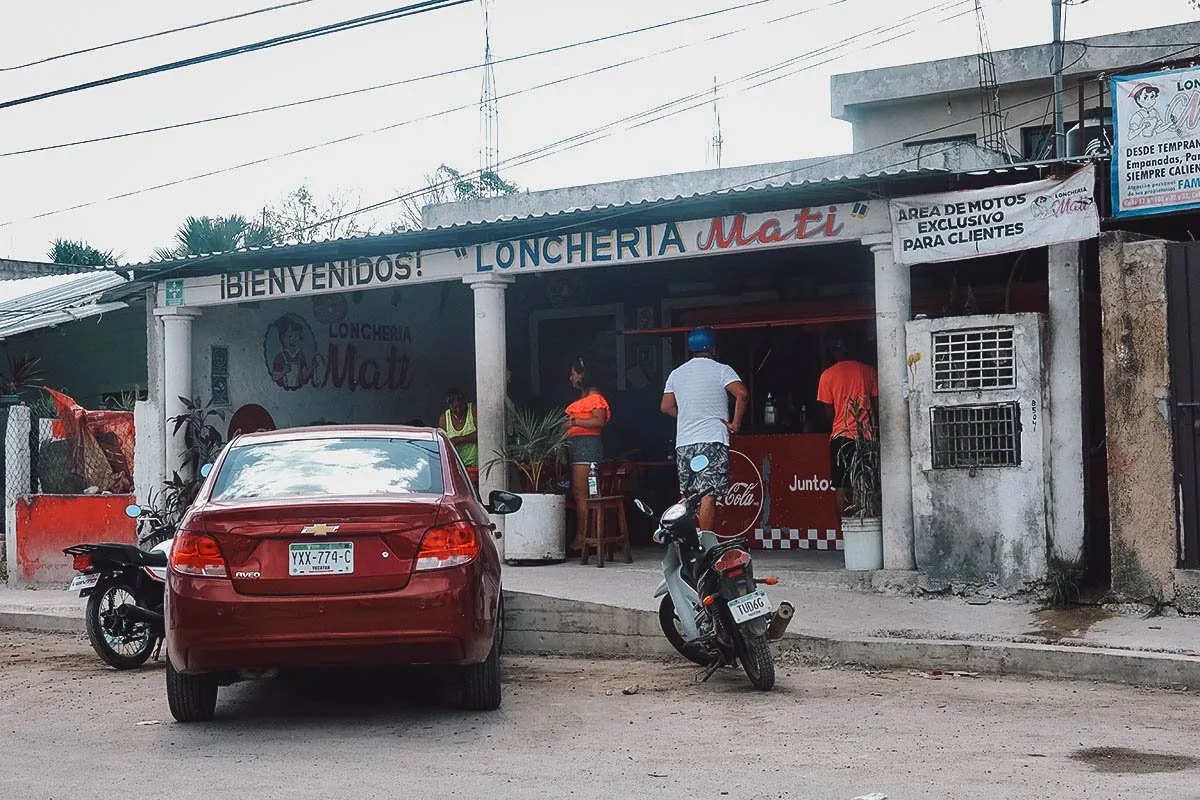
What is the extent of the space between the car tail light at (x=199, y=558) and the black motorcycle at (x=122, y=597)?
2552mm

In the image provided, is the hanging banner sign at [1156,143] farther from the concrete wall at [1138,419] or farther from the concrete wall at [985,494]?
the concrete wall at [985,494]

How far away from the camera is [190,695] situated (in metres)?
7.37

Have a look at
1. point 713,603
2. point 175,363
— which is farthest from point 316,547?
point 175,363

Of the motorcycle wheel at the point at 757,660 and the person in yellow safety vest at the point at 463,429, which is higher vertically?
the person in yellow safety vest at the point at 463,429

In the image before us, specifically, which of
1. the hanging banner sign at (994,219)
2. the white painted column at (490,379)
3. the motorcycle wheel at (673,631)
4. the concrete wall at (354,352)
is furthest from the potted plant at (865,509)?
the concrete wall at (354,352)

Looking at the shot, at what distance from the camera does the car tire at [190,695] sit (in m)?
7.33

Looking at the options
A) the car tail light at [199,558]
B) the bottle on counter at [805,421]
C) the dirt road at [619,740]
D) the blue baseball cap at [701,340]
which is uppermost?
the blue baseball cap at [701,340]

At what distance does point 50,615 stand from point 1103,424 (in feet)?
29.1

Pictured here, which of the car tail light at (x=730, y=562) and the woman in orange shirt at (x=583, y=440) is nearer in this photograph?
the car tail light at (x=730, y=562)

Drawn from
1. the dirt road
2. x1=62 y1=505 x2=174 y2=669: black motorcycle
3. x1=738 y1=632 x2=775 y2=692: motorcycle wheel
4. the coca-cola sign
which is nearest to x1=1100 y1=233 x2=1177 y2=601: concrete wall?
the dirt road

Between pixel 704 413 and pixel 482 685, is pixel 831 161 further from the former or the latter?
pixel 482 685

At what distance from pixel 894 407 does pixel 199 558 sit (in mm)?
5826

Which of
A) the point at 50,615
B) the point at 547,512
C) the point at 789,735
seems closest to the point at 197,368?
the point at 50,615

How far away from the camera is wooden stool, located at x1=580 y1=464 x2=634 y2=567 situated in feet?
41.3
